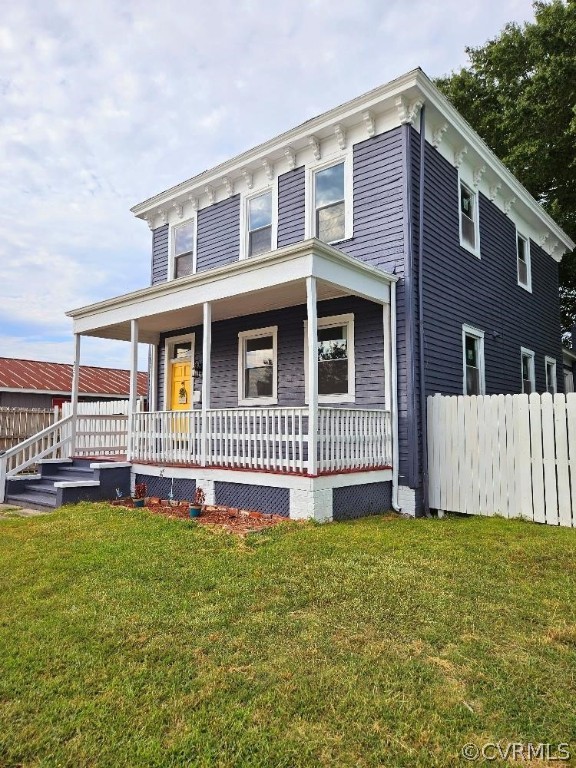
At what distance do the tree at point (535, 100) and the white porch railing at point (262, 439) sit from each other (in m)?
13.2

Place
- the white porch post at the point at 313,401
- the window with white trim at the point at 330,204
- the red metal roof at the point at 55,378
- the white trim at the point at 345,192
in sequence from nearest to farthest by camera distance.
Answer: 1. the white porch post at the point at 313,401
2. the white trim at the point at 345,192
3. the window with white trim at the point at 330,204
4. the red metal roof at the point at 55,378

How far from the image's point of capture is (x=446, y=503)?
25.9 feet

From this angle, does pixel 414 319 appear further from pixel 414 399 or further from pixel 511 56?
pixel 511 56

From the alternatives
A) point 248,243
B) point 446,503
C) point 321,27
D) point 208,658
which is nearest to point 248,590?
point 208,658

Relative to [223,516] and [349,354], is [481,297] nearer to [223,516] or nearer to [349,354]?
[349,354]

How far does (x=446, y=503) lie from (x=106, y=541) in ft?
16.9

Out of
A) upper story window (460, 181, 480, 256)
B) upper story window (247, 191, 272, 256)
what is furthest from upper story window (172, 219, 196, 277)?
upper story window (460, 181, 480, 256)

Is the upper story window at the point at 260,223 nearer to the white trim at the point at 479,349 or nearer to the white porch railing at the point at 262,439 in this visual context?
the white porch railing at the point at 262,439

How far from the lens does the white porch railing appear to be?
7.10 m

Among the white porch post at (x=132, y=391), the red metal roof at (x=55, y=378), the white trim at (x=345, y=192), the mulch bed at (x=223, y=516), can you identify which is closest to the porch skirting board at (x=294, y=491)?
the mulch bed at (x=223, y=516)

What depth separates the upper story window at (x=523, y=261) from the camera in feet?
42.5

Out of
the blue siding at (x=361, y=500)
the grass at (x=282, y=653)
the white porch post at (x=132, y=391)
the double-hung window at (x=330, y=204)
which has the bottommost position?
the grass at (x=282, y=653)

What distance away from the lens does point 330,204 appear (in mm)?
9547

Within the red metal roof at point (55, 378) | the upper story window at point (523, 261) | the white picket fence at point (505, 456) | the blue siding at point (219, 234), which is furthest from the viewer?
the red metal roof at point (55, 378)
